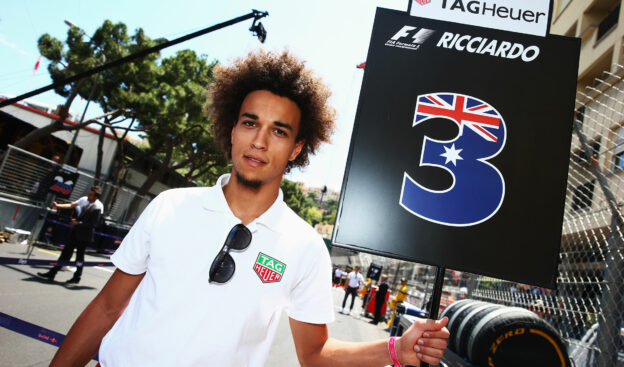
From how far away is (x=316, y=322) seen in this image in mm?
1574

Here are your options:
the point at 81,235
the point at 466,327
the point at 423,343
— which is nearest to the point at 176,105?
the point at 81,235

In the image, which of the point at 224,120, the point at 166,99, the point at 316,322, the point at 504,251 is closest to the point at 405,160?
the point at 504,251

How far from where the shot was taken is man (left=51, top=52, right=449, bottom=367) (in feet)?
4.48

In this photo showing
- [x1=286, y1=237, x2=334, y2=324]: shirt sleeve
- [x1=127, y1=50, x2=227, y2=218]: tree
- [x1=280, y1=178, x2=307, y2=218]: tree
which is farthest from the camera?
[x1=280, y1=178, x2=307, y2=218]: tree

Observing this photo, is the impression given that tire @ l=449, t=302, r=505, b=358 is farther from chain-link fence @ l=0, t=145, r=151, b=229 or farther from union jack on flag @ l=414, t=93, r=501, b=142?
chain-link fence @ l=0, t=145, r=151, b=229

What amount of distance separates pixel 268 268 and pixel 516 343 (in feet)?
6.06

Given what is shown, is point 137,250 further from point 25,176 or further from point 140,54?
point 25,176

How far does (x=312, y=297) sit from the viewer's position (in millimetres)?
1588

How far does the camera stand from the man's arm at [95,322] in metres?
1.44

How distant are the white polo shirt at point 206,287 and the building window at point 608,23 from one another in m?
20.4

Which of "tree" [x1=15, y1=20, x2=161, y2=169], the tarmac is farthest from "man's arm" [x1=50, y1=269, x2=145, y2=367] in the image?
"tree" [x1=15, y1=20, x2=161, y2=169]

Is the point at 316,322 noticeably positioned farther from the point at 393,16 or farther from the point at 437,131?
the point at 393,16

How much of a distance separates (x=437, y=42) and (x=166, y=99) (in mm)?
18988

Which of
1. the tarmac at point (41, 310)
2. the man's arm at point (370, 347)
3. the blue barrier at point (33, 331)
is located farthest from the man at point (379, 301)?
the man's arm at point (370, 347)
